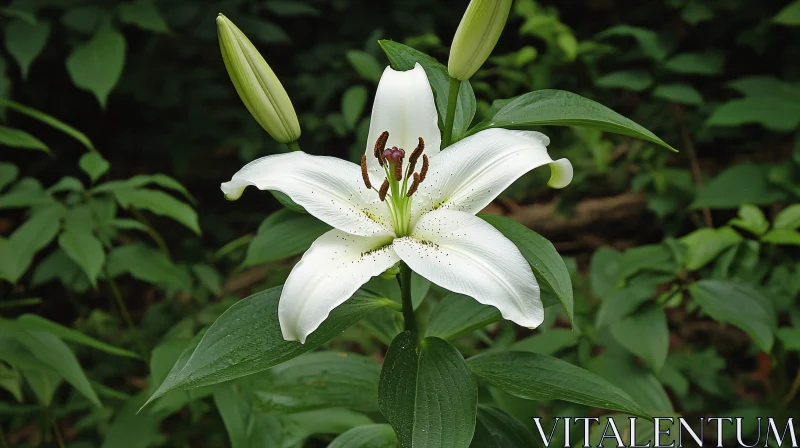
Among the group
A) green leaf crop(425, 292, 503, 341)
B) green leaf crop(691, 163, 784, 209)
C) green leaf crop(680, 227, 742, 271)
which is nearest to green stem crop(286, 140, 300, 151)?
green leaf crop(425, 292, 503, 341)

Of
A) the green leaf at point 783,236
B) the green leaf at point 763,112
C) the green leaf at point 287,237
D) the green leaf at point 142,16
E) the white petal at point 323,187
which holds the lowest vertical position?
the green leaf at point 287,237

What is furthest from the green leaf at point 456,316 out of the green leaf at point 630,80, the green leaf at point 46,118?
the green leaf at point 630,80

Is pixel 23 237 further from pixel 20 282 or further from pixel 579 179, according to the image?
pixel 579 179

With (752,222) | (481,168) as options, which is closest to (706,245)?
(752,222)

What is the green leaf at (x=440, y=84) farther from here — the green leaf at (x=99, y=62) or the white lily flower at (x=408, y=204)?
the green leaf at (x=99, y=62)

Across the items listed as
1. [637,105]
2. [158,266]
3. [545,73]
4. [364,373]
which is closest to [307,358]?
[364,373]

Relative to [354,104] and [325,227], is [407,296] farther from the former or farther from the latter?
[354,104]

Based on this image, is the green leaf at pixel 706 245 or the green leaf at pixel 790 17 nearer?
the green leaf at pixel 706 245

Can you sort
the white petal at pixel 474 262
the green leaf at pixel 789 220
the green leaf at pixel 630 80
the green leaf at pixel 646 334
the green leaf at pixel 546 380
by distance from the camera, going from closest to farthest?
the white petal at pixel 474 262 → the green leaf at pixel 546 380 → the green leaf at pixel 646 334 → the green leaf at pixel 789 220 → the green leaf at pixel 630 80
